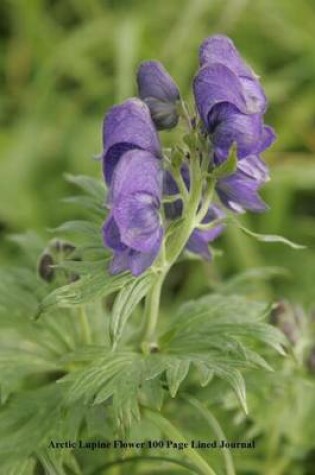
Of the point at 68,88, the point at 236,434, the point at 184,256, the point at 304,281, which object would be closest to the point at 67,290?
the point at 184,256

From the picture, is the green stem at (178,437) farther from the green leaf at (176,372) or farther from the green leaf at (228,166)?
the green leaf at (228,166)

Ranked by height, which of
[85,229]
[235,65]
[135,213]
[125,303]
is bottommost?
[125,303]

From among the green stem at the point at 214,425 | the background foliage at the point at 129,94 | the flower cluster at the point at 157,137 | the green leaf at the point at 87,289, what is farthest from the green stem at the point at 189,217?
the background foliage at the point at 129,94

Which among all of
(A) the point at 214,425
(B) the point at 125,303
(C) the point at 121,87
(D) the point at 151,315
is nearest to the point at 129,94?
(C) the point at 121,87

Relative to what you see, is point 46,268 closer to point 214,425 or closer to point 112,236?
point 112,236

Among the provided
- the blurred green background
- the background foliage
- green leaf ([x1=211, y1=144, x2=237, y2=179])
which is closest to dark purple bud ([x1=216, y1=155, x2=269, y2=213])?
green leaf ([x1=211, y1=144, x2=237, y2=179])

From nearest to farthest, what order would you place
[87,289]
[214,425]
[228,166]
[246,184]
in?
1. [228,166]
2. [87,289]
3. [246,184]
4. [214,425]

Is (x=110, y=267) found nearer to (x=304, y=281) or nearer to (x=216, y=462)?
(x=216, y=462)
